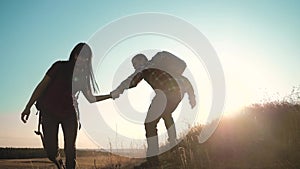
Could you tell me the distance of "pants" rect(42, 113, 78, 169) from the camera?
16.3 feet

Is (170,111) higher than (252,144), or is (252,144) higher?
(170,111)

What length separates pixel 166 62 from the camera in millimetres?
6316

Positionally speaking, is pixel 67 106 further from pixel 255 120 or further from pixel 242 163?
pixel 255 120

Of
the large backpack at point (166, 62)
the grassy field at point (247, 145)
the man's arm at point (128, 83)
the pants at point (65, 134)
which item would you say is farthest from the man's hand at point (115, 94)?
the pants at point (65, 134)

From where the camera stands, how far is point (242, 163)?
6.02 metres

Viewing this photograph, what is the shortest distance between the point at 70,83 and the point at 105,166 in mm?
3329

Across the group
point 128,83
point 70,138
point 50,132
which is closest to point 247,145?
point 128,83

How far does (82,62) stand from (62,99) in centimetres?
61

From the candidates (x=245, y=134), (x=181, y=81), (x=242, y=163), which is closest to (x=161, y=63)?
(x=181, y=81)

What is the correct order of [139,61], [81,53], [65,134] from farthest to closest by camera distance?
[139,61], [81,53], [65,134]

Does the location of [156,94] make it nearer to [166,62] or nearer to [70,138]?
[166,62]

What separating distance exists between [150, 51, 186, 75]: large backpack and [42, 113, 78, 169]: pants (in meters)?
1.88

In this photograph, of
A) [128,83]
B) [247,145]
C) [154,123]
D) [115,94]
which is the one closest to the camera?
[154,123]

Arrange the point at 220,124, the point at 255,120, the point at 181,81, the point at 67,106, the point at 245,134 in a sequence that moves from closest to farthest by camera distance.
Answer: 1. the point at 67,106
2. the point at 181,81
3. the point at 245,134
4. the point at 255,120
5. the point at 220,124
